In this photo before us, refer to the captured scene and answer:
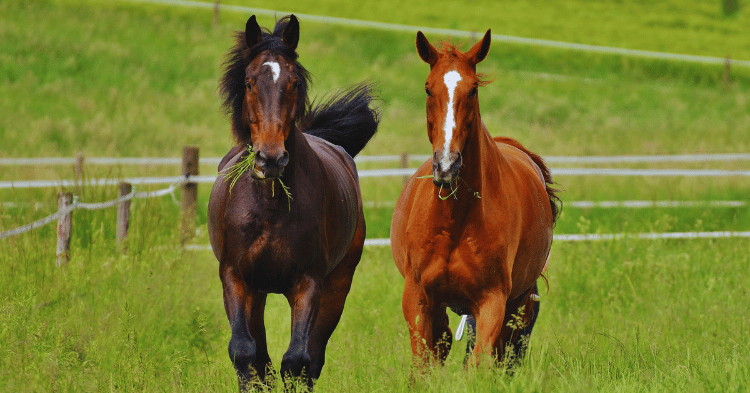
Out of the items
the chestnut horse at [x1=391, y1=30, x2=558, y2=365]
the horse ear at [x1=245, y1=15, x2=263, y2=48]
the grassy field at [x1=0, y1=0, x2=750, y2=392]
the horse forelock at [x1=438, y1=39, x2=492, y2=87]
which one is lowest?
the grassy field at [x1=0, y1=0, x2=750, y2=392]

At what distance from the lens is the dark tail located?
6496 mm

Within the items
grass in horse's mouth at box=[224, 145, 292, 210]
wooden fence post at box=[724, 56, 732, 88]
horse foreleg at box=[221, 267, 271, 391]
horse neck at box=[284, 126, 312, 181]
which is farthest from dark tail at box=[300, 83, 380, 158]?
wooden fence post at box=[724, 56, 732, 88]

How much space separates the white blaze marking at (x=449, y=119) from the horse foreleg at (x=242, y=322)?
4.81ft

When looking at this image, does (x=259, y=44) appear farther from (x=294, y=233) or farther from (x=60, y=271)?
(x=60, y=271)

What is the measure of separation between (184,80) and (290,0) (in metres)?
13.5

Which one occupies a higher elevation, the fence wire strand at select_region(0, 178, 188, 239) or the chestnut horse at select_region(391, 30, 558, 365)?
the chestnut horse at select_region(391, 30, 558, 365)

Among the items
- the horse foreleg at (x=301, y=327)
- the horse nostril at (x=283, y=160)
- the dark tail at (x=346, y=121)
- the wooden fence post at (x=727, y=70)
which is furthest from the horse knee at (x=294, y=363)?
the wooden fence post at (x=727, y=70)

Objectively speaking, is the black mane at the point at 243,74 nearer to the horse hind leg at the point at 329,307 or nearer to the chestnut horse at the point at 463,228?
the chestnut horse at the point at 463,228

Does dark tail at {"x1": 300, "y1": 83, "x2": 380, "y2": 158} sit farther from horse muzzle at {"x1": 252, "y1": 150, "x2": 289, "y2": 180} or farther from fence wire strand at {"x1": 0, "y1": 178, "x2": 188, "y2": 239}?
horse muzzle at {"x1": 252, "y1": 150, "x2": 289, "y2": 180}

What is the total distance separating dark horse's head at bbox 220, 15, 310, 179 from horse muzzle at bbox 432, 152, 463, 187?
754mm

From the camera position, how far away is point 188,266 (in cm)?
722

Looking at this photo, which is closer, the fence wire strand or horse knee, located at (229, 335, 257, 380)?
horse knee, located at (229, 335, 257, 380)

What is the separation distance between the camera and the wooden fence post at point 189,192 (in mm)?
9047

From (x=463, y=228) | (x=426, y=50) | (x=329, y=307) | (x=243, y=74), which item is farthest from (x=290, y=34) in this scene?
(x=329, y=307)
